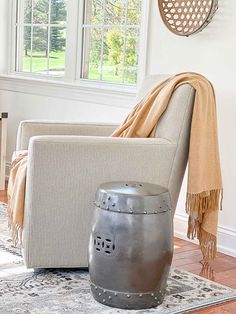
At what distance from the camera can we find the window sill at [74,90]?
4.06 m

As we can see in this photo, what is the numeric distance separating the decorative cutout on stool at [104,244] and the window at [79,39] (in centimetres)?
184

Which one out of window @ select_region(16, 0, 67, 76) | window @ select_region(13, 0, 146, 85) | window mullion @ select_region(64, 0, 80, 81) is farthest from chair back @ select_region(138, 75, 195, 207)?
window @ select_region(16, 0, 67, 76)

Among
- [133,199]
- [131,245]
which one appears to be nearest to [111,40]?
[133,199]

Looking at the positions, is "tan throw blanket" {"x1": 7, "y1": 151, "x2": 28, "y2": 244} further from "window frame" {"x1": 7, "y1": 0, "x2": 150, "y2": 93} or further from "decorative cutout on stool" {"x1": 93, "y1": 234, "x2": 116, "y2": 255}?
"window frame" {"x1": 7, "y1": 0, "x2": 150, "y2": 93}

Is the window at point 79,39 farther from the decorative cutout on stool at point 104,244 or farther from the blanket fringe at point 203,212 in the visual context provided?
the decorative cutout on stool at point 104,244

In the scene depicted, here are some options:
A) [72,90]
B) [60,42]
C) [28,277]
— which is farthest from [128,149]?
[60,42]

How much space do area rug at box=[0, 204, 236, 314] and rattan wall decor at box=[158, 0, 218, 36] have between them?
1.39 meters

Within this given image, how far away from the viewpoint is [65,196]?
2.75 m

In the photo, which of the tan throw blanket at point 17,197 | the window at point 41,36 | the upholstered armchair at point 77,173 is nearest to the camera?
the upholstered armchair at point 77,173

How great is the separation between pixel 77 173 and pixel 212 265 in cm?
96

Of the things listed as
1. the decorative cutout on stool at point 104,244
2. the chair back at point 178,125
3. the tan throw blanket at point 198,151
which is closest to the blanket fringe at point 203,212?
the tan throw blanket at point 198,151

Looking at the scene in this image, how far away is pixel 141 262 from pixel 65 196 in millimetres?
530

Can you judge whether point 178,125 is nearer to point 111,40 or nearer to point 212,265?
point 212,265

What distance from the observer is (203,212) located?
297cm
